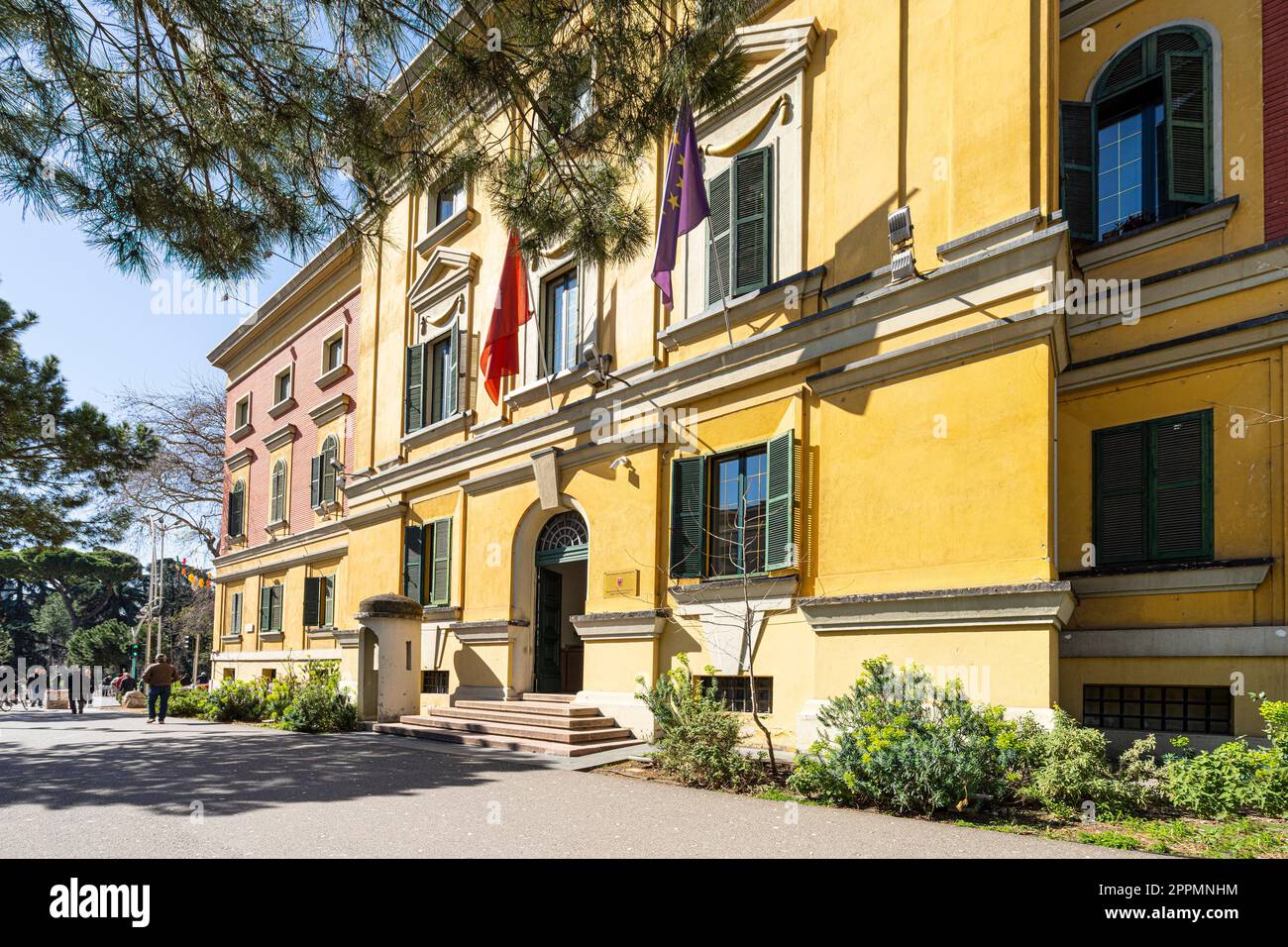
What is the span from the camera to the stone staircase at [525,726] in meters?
12.8

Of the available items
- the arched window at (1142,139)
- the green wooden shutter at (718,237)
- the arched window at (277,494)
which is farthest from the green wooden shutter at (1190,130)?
the arched window at (277,494)

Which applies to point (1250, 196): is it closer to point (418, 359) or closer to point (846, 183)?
point (846, 183)

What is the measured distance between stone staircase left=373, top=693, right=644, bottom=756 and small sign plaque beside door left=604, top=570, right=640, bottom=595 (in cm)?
180

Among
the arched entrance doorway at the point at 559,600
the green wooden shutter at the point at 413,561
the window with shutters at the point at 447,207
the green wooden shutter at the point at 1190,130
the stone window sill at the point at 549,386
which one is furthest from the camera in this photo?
the window with shutters at the point at 447,207

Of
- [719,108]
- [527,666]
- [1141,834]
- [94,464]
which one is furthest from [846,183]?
[94,464]

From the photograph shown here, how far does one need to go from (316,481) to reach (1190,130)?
2238 cm

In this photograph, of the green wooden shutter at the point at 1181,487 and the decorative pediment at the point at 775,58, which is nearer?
the green wooden shutter at the point at 1181,487

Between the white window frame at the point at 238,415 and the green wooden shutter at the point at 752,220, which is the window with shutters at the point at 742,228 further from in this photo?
the white window frame at the point at 238,415

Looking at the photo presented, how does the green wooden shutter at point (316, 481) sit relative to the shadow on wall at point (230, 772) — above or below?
above

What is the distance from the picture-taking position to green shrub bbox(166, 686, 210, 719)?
21.1 m

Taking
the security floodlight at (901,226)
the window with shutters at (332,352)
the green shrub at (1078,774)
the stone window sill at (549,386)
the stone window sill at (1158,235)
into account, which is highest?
the window with shutters at (332,352)

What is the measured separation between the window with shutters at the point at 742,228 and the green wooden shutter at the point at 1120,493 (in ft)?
15.7

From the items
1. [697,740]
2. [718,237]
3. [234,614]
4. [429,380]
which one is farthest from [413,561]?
[234,614]

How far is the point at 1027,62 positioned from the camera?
1002 cm
